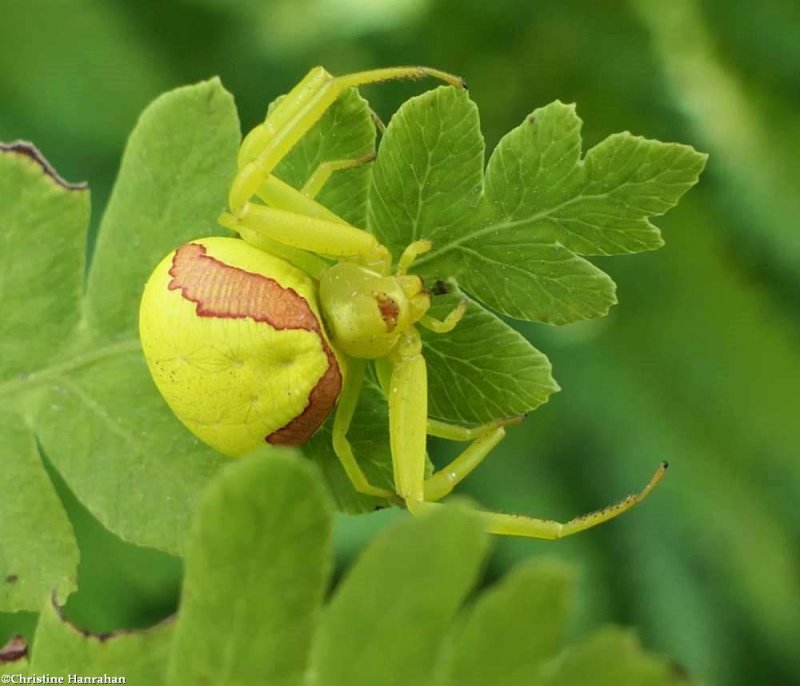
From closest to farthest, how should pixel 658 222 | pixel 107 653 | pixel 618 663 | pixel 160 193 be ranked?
pixel 618 663
pixel 107 653
pixel 160 193
pixel 658 222

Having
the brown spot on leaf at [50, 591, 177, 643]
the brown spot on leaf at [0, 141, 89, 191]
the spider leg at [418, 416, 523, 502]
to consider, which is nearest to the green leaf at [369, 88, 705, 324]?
the spider leg at [418, 416, 523, 502]

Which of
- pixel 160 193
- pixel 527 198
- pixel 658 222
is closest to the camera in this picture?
pixel 527 198

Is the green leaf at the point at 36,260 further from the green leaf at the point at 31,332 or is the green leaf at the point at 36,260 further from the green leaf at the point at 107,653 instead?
the green leaf at the point at 107,653

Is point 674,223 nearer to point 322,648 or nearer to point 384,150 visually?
point 384,150

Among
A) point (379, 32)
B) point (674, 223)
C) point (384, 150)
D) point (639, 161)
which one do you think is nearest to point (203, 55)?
point (379, 32)

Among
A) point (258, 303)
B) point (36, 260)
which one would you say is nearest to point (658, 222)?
point (258, 303)

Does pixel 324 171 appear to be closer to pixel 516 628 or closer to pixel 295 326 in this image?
pixel 295 326

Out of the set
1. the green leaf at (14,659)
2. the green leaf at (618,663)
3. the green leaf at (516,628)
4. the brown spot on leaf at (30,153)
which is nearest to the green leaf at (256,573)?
the green leaf at (516,628)
